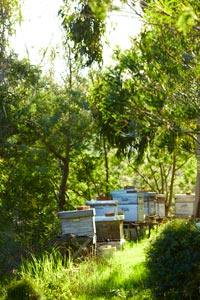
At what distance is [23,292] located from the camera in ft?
25.3

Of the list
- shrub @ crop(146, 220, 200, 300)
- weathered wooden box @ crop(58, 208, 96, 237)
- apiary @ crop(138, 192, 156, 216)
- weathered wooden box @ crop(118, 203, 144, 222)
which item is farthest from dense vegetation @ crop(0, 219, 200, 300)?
apiary @ crop(138, 192, 156, 216)

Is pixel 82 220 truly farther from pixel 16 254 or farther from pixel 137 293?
→ pixel 137 293

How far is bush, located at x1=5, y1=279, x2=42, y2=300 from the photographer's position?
7703mm

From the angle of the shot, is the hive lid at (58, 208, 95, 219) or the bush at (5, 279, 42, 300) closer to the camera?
the bush at (5, 279, 42, 300)

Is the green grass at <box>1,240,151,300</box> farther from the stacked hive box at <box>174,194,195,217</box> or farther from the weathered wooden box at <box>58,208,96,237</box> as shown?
the stacked hive box at <box>174,194,195,217</box>

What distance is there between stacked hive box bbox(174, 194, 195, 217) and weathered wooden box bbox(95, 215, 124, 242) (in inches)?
195

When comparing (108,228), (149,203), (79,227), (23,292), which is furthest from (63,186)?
(23,292)

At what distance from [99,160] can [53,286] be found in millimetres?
11756

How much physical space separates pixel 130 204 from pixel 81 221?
350 cm

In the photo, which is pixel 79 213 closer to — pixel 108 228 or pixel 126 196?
pixel 108 228

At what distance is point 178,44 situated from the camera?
24.5ft

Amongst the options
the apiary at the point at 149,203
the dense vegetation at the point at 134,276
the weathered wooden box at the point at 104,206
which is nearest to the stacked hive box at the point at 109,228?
the weathered wooden box at the point at 104,206

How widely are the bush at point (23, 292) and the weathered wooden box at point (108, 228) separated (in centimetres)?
510

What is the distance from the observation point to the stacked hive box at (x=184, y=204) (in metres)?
17.4
